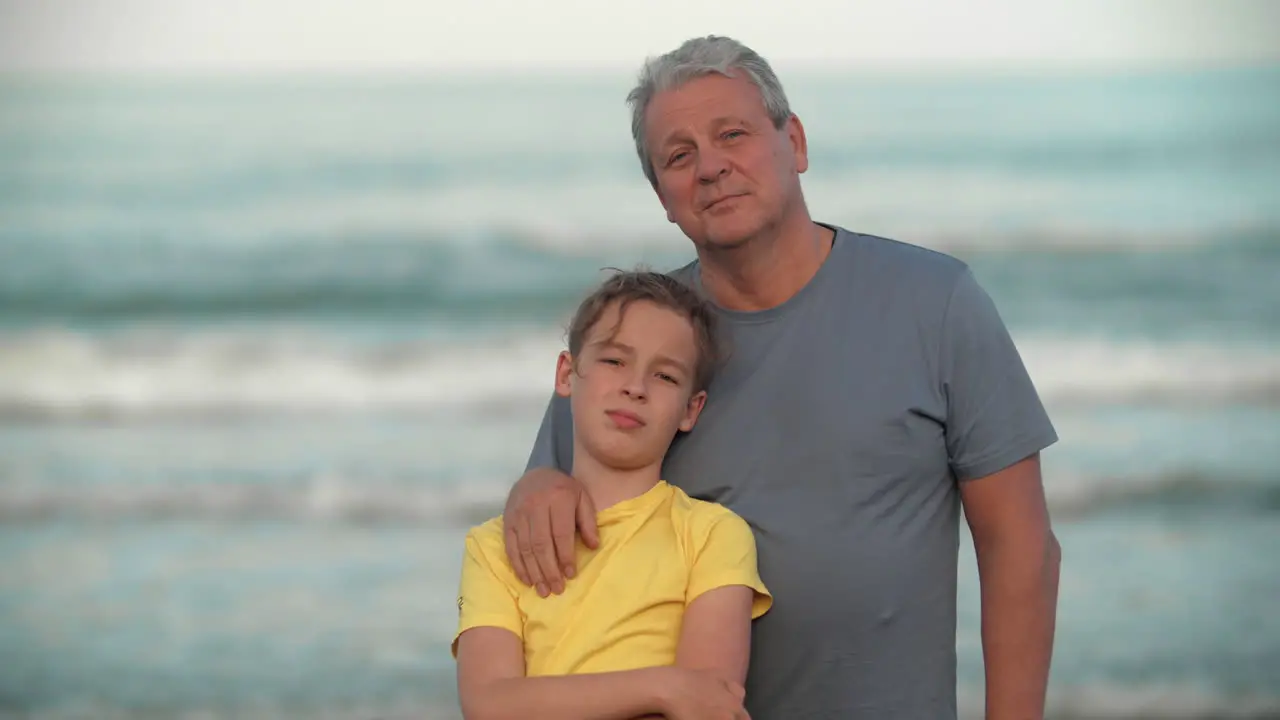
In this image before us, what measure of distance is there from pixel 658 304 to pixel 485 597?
20.1 inches

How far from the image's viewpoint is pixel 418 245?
11156 millimetres

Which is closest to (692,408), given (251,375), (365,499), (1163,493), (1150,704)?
(1150,704)

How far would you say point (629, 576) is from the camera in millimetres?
2074

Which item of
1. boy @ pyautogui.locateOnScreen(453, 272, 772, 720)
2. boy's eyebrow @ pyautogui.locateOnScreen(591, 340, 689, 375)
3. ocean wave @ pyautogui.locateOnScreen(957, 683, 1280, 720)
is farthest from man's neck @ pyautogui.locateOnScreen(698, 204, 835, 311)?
ocean wave @ pyautogui.locateOnScreen(957, 683, 1280, 720)

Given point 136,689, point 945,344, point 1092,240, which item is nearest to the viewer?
point 945,344

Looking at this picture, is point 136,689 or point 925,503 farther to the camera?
point 136,689

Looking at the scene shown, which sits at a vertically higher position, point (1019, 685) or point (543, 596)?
point (543, 596)

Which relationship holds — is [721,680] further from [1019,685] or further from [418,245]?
[418,245]

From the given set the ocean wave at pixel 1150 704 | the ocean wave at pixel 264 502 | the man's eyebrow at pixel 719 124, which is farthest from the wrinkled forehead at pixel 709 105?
the ocean wave at pixel 264 502

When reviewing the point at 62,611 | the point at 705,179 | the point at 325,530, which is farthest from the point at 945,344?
the point at 325,530

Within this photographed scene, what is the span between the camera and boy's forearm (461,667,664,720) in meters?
1.92

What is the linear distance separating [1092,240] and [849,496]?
9.25m

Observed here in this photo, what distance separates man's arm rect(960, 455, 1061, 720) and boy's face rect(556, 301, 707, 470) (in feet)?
1.65

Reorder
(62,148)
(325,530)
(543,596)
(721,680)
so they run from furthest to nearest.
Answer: (62,148) → (325,530) → (543,596) → (721,680)
